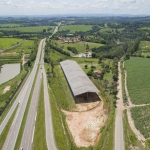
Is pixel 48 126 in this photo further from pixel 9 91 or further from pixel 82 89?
pixel 9 91

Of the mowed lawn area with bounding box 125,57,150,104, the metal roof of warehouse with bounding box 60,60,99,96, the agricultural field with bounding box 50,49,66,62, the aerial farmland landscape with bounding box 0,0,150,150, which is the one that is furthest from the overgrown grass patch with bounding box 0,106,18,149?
the agricultural field with bounding box 50,49,66,62

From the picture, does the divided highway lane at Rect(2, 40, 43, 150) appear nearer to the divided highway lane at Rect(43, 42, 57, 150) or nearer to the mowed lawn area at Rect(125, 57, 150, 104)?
the divided highway lane at Rect(43, 42, 57, 150)

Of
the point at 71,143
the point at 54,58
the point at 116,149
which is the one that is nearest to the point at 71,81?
the point at 71,143

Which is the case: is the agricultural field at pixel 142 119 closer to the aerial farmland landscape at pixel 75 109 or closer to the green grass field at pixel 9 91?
the aerial farmland landscape at pixel 75 109

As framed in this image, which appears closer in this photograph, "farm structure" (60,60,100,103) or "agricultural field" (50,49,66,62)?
"farm structure" (60,60,100,103)

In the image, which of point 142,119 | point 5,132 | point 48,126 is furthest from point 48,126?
point 142,119

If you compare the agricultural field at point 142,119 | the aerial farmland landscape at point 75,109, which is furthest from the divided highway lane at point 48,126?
the agricultural field at point 142,119

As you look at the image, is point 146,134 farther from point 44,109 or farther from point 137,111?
point 44,109
